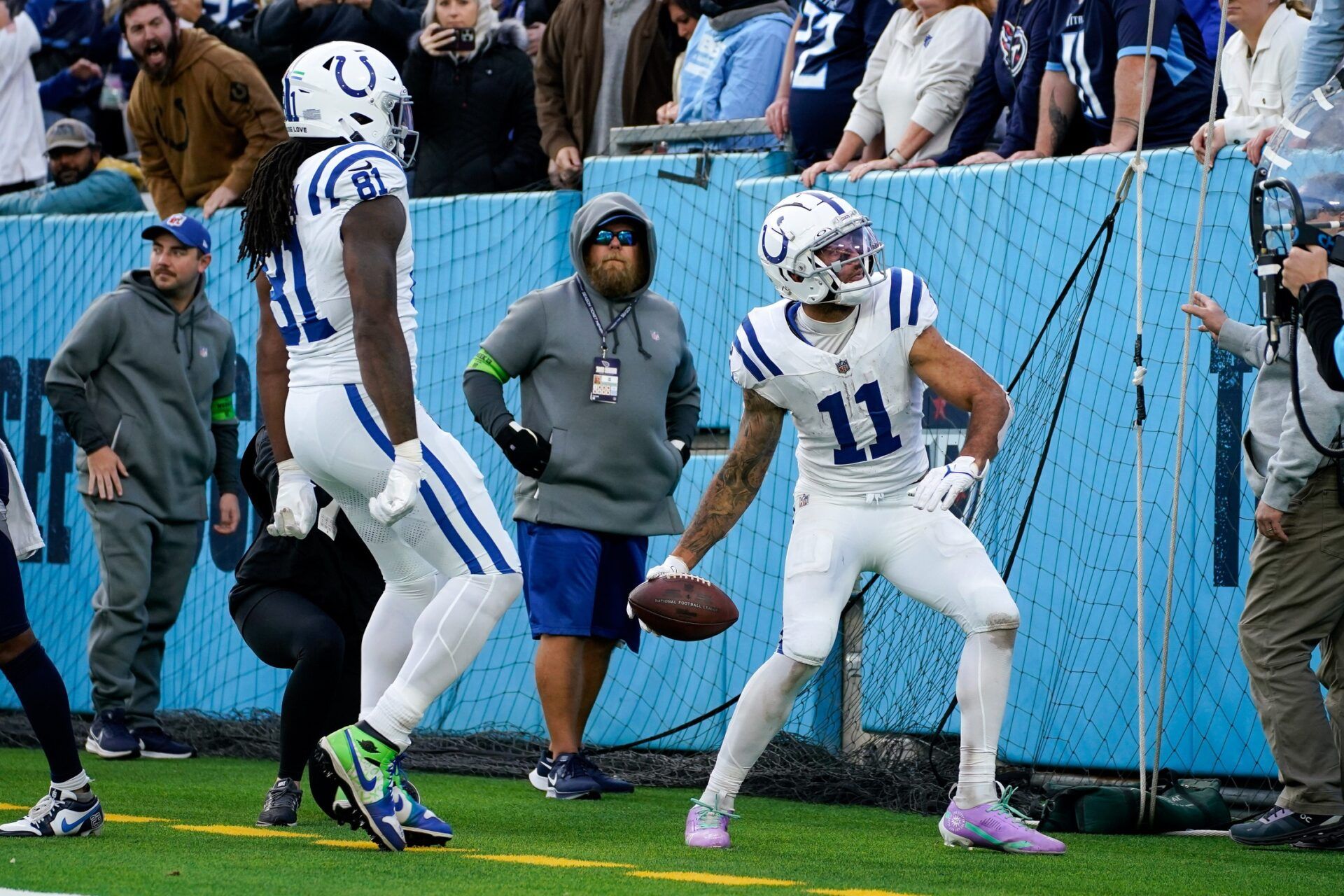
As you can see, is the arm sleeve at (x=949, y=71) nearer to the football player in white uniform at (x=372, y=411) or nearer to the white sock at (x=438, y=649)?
the football player in white uniform at (x=372, y=411)

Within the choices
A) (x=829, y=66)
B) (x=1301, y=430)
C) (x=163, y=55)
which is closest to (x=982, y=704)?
(x=1301, y=430)

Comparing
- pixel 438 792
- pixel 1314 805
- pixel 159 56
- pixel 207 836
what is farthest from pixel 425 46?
pixel 1314 805

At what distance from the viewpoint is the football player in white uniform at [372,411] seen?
200 inches

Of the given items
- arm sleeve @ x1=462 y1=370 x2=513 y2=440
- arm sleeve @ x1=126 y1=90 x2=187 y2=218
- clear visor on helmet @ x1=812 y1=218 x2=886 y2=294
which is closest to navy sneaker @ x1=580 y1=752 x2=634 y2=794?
arm sleeve @ x1=462 y1=370 x2=513 y2=440

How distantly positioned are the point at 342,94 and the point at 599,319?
2229mm

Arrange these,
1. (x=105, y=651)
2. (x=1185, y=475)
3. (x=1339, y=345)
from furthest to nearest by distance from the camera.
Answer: (x=105, y=651)
(x=1185, y=475)
(x=1339, y=345)

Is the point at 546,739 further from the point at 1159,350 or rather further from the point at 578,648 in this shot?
the point at 1159,350

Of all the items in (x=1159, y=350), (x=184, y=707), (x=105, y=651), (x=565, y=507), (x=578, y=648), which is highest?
(x=1159, y=350)

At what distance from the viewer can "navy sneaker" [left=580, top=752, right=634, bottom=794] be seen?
7.21 meters

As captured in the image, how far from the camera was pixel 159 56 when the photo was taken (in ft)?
33.5

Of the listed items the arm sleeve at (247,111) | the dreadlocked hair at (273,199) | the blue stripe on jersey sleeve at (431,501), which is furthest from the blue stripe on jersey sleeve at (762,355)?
the arm sleeve at (247,111)

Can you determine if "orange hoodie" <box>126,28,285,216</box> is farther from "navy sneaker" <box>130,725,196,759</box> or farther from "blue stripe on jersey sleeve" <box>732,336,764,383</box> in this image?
"blue stripe on jersey sleeve" <box>732,336,764,383</box>

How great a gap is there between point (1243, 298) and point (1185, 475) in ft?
2.29

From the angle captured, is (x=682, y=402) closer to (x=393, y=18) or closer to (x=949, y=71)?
(x=949, y=71)
